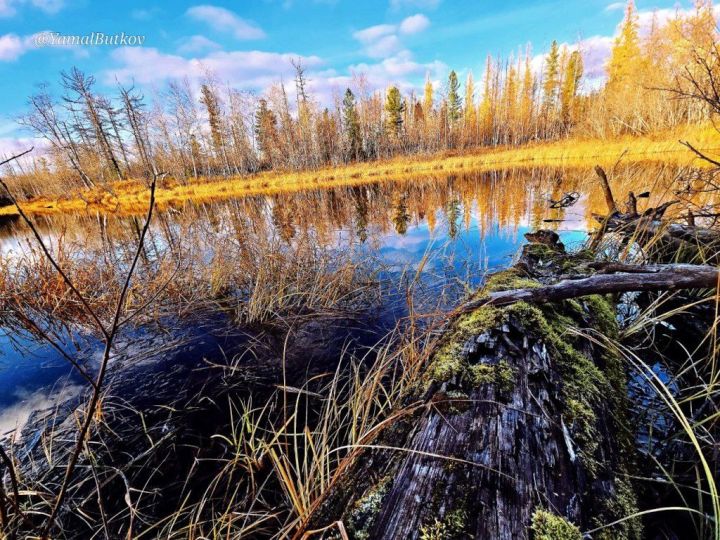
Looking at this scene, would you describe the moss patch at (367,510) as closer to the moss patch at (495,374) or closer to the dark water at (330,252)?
the moss patch at (495,374)

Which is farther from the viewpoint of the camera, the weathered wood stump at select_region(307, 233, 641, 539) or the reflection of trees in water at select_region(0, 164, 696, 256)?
the reflection of trees in water at select_region(0, 164, 696, 256)

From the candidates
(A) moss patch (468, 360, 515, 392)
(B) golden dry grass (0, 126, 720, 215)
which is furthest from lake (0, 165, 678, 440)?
(B) golden dry grass (0, 126, 720, 215)

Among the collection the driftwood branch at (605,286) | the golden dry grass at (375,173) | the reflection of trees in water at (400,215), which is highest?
the driftwood branch at (605,286)

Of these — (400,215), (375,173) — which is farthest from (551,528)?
(375,173)

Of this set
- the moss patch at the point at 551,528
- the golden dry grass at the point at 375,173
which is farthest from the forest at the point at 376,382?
the golden dry grass at the point at 375,173

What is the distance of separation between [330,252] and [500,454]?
404cm

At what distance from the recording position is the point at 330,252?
482cm

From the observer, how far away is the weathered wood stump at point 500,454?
845 mm

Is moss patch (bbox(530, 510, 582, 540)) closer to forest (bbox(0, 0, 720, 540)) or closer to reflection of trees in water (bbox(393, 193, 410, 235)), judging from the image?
forest (bbox(0, 0, 720, 540))

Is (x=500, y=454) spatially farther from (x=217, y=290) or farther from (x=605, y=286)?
(x=217, y=290)

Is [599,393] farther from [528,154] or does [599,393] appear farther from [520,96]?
[520,96]

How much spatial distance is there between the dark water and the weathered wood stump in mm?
1175

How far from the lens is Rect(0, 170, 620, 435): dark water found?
2.72 meters

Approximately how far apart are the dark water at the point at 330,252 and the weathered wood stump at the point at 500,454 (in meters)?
1.17
